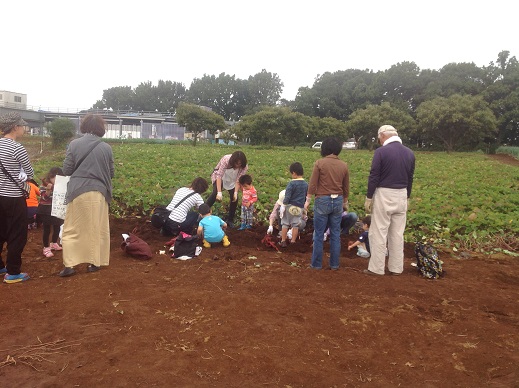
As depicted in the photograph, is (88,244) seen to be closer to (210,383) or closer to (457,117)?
(210,383)

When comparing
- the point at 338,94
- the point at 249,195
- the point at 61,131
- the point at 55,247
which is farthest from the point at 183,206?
the point at 338,94

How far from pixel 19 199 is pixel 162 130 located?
176 feet

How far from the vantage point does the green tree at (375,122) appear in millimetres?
41188

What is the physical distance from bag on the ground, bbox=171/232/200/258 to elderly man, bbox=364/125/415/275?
2357 millimetres

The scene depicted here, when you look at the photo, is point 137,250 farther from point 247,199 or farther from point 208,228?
point 247,199

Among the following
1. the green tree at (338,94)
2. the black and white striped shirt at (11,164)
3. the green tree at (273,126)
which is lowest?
the black and white striped shirt at (11,164)

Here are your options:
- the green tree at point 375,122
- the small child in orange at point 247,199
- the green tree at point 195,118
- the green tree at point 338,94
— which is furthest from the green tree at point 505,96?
the small child in orange at point 247,199

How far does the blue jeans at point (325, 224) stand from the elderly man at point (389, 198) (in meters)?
0.40

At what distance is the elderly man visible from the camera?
4.74 metres

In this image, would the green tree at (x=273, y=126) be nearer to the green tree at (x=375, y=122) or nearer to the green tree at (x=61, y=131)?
the green tree at (x=375, y=122)

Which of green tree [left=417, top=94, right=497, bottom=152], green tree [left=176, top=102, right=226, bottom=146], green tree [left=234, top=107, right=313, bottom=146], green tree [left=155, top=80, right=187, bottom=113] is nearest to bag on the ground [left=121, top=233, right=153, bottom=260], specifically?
green tree [left=234, top=107, right=313, bottom=146]

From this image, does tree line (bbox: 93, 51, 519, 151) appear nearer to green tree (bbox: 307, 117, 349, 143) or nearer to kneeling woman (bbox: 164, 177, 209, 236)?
green tree (bbox: 307, 117, 349, 143)

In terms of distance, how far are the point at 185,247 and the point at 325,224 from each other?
1944 mm

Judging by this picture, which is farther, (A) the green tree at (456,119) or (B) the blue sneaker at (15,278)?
(A) the green tree at (456,119)
